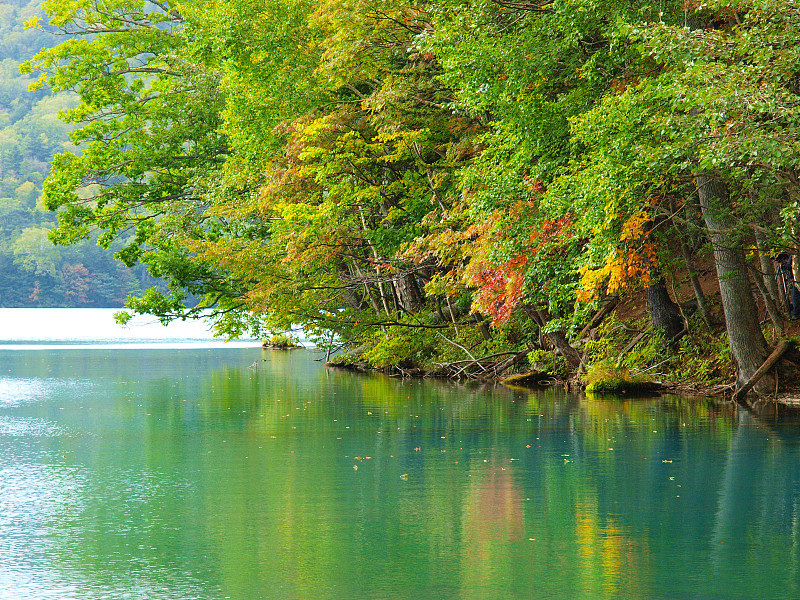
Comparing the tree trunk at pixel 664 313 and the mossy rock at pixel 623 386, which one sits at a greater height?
the tree trunk at pixel 664 313

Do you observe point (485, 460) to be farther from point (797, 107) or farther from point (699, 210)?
point (699, 210)

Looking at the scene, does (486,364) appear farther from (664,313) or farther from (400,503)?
(400,503)

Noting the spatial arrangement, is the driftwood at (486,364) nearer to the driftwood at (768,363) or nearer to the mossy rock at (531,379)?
the mossy rock at (531,379)

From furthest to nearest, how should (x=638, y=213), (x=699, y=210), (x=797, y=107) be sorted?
(x=699, y=210) < (x=638, y=213) < (x=797, y=107)

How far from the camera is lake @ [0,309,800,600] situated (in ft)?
21.4

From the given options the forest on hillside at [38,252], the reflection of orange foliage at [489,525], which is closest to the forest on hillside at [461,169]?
the reflection of orange foliage at [489,525]

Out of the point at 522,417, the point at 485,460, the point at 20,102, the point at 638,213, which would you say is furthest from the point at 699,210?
the point at 20,102

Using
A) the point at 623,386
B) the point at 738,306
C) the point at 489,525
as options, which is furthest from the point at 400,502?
the point at 623,386

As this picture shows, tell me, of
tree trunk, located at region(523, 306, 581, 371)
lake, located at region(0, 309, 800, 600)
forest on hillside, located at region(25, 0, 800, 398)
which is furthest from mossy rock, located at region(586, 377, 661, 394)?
tree trunk, located at region(523, 306, 581, 371)

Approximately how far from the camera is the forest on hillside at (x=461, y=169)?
13.8m

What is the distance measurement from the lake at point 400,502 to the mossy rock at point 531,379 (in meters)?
4.97

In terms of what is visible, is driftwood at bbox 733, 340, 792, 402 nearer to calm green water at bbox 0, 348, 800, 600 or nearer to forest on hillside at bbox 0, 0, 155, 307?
calm green water at bbox 0, 348, 800, 600

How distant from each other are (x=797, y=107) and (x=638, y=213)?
3.75 metres

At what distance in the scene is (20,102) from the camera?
12525 centimetres
